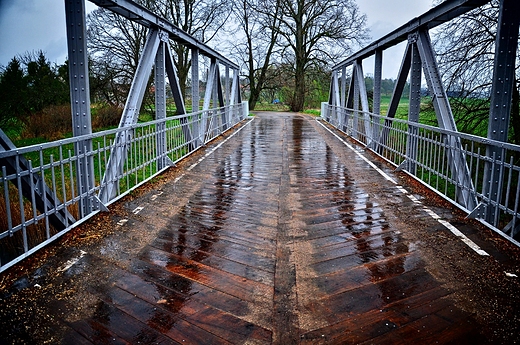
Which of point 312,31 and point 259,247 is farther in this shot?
point 312,31

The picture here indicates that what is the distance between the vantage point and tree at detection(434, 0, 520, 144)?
11734 mm

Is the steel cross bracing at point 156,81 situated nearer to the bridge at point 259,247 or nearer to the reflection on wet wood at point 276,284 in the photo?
the bridge at point 259,247

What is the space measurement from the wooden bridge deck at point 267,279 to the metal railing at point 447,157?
431 millimetres

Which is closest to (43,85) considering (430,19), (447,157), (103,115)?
(103,115)

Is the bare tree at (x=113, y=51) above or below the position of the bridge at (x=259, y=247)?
above

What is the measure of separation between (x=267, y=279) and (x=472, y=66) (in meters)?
10.7

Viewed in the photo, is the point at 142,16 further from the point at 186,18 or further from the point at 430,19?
the point at 186,18

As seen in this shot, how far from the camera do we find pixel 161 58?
9844 millimetres

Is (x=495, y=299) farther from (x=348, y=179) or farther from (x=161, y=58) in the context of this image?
(x=161, y=58)

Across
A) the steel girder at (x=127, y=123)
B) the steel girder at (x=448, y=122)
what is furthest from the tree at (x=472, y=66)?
the steel girder at (x=127, y=123)

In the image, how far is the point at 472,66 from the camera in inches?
477

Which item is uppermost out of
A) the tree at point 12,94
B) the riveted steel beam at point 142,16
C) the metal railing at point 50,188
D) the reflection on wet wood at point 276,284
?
the riveted steel beam at point 142,16

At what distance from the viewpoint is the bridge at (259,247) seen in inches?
127

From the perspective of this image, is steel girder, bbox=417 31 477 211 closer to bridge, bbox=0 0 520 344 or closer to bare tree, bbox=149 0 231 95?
bridge, bbox=0 0 520 344
